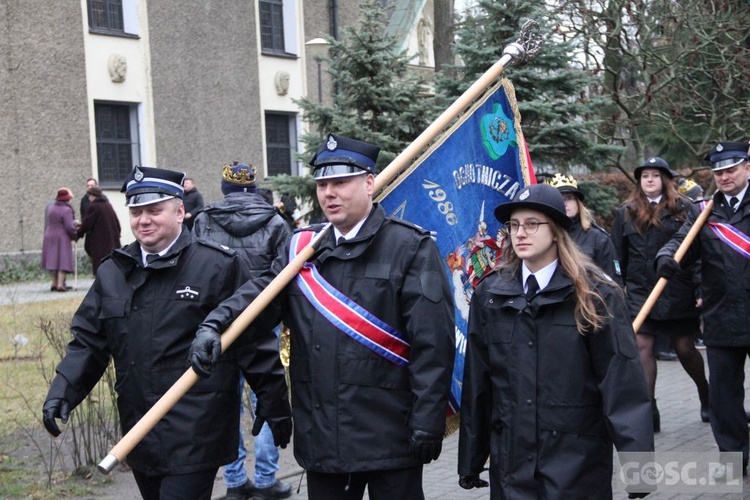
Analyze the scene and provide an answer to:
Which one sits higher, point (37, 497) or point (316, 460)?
point (316, 460)

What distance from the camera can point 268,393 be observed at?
473 cm

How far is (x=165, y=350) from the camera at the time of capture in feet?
15.2

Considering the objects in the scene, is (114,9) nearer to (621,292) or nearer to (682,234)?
(682,234)

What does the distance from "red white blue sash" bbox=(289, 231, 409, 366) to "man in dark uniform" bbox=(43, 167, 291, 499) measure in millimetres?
356

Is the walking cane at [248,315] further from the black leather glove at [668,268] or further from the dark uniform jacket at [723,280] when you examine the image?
the dark uniform jacket at [723,280]

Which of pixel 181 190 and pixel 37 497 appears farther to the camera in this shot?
pixel 37 497

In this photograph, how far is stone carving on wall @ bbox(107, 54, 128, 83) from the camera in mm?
24500

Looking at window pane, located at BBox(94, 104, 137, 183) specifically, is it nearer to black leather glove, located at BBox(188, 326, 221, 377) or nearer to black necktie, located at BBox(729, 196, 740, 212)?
black necktie, located at BBox(729, 196, 740, 212)

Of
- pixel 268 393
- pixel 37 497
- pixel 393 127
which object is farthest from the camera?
pixel 393 127

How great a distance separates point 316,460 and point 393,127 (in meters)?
8.22

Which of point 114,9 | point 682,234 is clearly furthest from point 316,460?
point 114,9

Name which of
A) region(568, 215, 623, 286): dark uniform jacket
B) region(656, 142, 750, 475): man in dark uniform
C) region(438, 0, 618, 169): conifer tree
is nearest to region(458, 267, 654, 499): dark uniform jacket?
region(656, 142, 750, 475): man in dark uniform

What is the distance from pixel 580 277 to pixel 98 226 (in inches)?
653

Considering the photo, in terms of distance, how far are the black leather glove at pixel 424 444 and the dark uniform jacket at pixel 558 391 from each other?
0.29 metres
